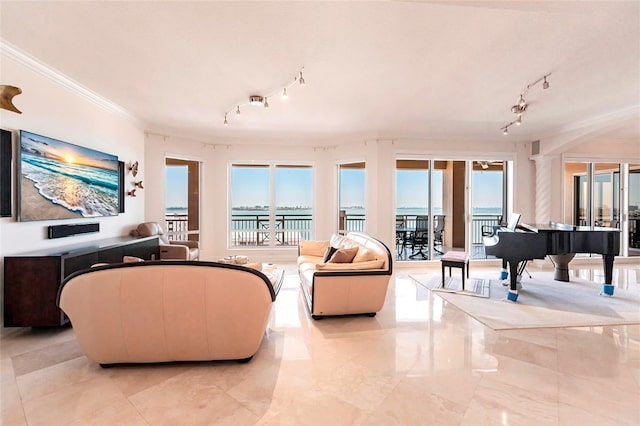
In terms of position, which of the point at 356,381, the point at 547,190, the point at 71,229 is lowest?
the point at 356,381

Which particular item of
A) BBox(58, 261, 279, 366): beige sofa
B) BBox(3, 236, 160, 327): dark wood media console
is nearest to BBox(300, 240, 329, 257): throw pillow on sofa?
BBox(58, 261, 279, 366): beige sofa

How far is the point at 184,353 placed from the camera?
248 centimetres

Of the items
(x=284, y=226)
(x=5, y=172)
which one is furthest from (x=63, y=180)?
(x=284, y=226)

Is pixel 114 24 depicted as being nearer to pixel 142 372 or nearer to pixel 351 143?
pixel 142 372

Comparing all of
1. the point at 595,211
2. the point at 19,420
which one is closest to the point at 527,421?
the point at 19,420

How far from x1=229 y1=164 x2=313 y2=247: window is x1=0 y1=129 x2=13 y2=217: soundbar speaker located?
4.26m

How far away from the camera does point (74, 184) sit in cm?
393

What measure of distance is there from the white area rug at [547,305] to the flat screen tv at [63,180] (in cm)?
501

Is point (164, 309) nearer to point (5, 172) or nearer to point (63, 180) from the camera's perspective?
point (5, 172)

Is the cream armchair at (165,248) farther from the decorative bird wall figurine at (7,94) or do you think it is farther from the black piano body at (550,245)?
the black piano body at (550,245)

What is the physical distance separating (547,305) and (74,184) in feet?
20.5

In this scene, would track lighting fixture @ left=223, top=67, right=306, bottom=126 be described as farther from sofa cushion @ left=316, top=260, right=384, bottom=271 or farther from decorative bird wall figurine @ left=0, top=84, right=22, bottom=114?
decorative bird wall figurine @ left=0, top=84, right=22, bottom=114

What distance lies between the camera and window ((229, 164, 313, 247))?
7281 mm

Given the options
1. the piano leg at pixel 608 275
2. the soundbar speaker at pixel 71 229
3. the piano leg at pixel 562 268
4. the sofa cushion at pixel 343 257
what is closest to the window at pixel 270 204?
the soundbar speaker at pixel 71 229
